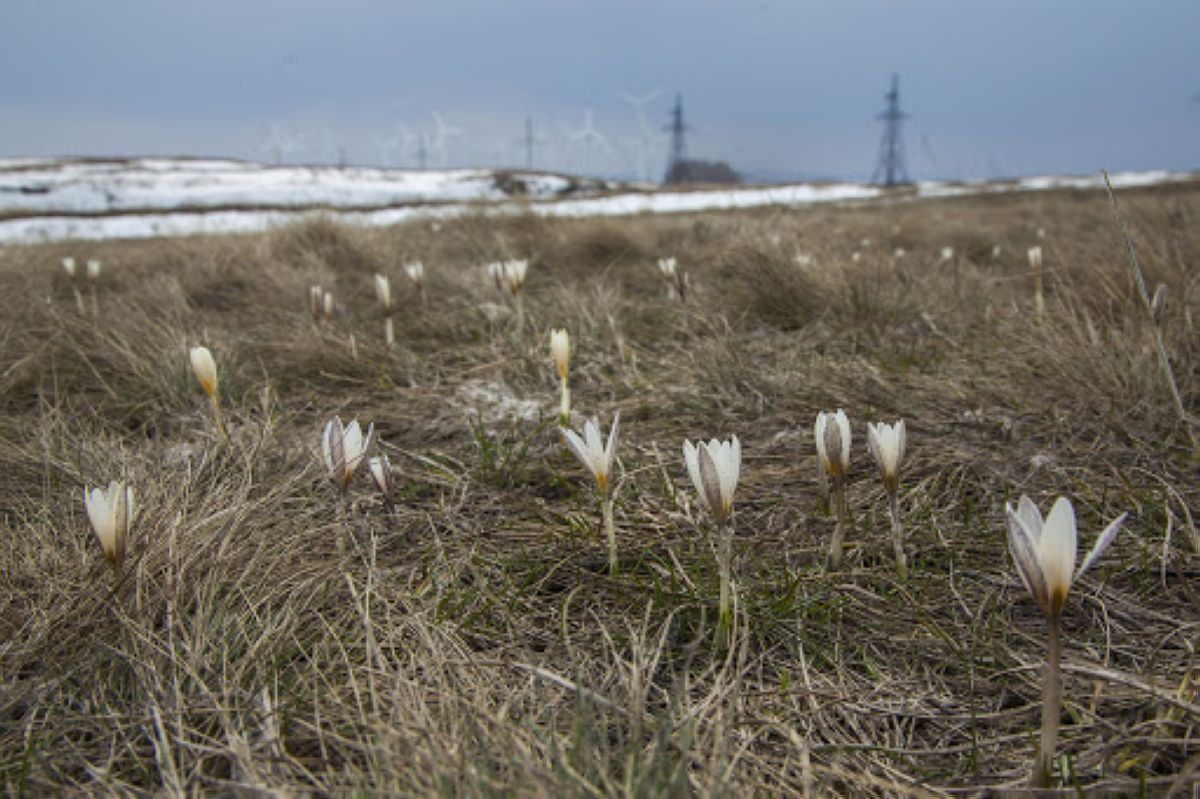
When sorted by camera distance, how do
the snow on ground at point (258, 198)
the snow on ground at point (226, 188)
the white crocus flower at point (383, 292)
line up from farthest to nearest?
the snow on ground at point (226, 188) → the snow on ground at point (258, 198) → the white crocus flower at point (383, 292)

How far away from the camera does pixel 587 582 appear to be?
1473 mm

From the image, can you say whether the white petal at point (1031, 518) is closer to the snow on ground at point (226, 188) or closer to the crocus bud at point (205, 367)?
the crocus bud at point (205, 367)

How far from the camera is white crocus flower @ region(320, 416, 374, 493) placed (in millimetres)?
1416

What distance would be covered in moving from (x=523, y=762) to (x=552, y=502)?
1070 mm

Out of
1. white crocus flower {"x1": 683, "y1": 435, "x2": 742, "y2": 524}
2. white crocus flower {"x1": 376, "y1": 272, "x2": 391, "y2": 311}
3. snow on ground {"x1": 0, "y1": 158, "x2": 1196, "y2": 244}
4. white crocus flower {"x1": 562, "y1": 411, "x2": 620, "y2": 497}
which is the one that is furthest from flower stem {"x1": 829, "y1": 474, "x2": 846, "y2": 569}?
snow on ground {"x1": 0, "y1": 158, "x2": 1196, "y2": 244}

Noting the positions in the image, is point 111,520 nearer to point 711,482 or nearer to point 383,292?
point 711,482

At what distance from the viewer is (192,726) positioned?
3.43 feet

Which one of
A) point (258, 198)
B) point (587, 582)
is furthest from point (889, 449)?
point (258, 198)

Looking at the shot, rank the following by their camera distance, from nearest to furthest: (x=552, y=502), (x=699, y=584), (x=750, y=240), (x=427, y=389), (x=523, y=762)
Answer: (x=523, y=762) < (x=699, y=584) < (x=552, y=502) < (x=427, y=389) < (x=750, y=240)

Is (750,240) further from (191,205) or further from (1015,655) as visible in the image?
(191,205)

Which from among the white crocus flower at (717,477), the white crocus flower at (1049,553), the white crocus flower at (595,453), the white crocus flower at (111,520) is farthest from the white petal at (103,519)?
the white crocus flower at (1049,553)

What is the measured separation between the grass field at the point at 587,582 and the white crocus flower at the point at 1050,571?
0.15 feet

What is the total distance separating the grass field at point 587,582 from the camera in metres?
0.97

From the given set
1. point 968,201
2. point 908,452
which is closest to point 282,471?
point 908,452
